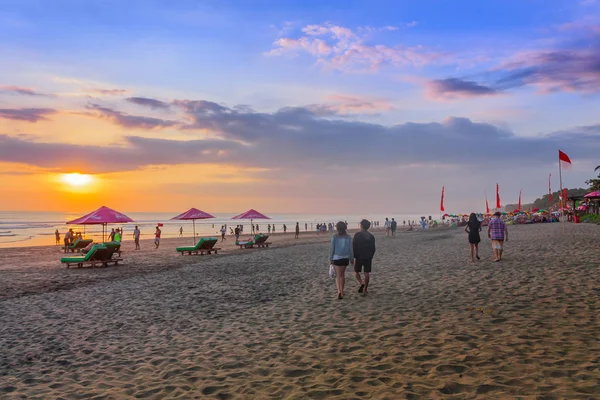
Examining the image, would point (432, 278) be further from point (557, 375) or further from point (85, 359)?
point (85, 359)

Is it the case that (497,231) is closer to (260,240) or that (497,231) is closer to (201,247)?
(201,247)

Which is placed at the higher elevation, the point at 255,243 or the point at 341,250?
the point at 341,250

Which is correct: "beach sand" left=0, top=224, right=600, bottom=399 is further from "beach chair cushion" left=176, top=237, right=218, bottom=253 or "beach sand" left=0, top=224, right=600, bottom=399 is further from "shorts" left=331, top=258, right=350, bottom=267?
"beach chair cushion" left=176, top=237, right=218, bottom=253

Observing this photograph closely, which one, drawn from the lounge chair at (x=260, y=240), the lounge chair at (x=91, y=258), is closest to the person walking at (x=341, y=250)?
the lounge chair at (x=91, y=258)

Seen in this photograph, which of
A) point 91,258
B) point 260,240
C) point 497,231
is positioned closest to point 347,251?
point 497,231

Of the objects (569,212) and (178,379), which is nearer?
(178,379)

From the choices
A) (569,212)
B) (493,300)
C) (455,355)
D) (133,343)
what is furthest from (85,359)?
(569,212)

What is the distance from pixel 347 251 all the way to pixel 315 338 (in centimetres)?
319

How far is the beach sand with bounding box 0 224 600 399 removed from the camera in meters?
5.13

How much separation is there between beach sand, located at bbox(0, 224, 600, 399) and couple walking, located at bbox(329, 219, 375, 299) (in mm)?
689

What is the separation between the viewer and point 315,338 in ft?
23.4

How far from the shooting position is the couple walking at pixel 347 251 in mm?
9961

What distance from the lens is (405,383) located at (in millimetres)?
5059

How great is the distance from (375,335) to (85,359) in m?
4.59
